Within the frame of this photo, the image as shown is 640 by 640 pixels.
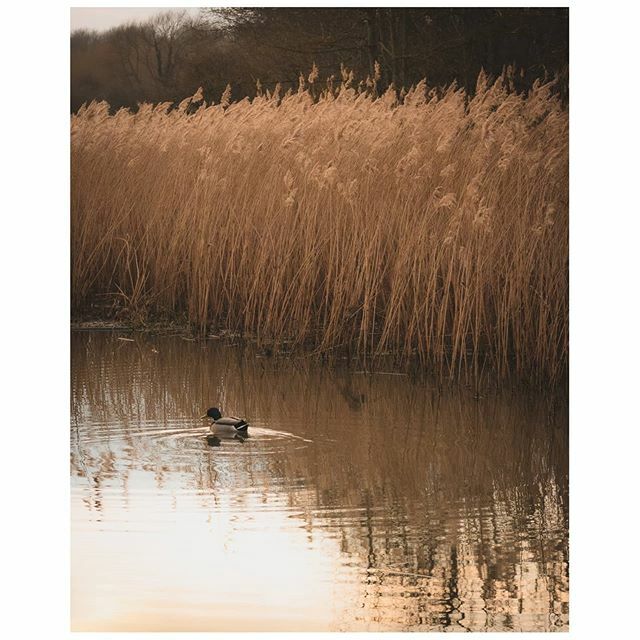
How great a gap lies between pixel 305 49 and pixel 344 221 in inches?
31.4

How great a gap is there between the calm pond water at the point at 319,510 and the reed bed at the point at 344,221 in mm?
393

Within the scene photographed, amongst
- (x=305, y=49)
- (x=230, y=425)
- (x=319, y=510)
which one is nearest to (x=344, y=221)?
(x=305, y=49)

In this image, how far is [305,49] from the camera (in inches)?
217

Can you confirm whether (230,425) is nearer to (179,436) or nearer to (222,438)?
(222,438)

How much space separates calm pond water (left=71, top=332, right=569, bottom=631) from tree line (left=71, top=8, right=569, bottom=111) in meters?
1.33

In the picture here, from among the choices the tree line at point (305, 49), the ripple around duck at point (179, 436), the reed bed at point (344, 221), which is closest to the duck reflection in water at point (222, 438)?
the ripple around duck at point (179, 436)

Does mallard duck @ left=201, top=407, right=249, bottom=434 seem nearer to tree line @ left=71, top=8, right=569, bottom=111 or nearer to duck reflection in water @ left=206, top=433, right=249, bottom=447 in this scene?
duck reflection in water @ left=206, top=433, right=249, bottom=447

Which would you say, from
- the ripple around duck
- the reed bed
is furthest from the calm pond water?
the reed bed

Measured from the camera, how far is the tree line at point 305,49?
482 cm

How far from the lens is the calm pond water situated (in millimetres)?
3316

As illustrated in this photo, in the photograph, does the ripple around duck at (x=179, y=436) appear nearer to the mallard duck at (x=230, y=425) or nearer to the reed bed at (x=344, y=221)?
the mallard duck at (x=230, y=425)

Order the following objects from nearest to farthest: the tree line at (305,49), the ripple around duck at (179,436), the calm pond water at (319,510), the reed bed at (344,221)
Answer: the calm pond water at (319,510)
the ripple around duck at (179,436)
the tree line at (305,49)
the reed bed at (344,221)

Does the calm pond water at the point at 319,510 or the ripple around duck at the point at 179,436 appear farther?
the ripple around duck at the point at 179,436
